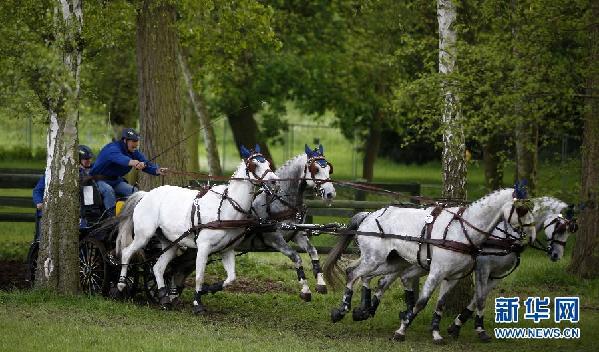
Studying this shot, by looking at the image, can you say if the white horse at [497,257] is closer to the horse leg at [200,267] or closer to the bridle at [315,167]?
the bridle at [315,167]

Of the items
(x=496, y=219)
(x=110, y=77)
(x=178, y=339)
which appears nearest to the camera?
(x=178, y=339)

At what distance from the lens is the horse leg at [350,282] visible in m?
15.6

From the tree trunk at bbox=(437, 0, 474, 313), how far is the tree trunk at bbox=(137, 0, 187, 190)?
491 cm

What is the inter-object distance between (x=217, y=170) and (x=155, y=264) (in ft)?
62.4

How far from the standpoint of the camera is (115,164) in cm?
1772

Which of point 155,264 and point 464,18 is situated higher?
point 464,18

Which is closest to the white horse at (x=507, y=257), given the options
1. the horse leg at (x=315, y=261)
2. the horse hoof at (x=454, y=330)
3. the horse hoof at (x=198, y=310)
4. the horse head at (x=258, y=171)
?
the horse hoof at (x=454, y=330)

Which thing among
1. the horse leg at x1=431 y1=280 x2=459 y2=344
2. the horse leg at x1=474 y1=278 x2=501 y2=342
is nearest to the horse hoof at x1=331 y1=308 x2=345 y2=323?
the horse leg at x1=431 y1=280 x2=459 y2=344

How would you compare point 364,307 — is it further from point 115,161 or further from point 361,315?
point 115,161

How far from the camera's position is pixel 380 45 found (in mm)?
35969

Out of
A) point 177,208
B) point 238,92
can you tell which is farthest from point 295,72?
point 177,208

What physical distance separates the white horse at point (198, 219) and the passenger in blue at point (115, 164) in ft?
1.51

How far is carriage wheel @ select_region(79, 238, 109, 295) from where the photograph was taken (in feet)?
56.2

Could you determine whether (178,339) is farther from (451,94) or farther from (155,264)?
(451,94)
